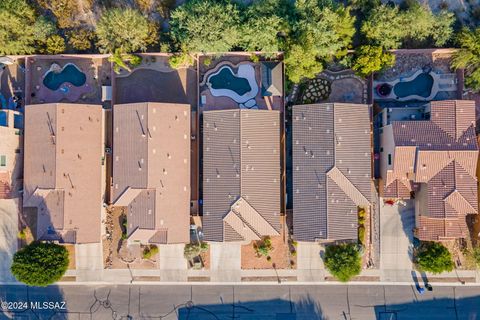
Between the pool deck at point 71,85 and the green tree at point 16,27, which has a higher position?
the green tree at point 16,27

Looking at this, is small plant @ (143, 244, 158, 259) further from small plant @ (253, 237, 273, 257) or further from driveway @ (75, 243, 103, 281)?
small plant @ (253, 237, 273, 257)

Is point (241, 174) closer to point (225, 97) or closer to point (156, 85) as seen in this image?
point (225, 97)

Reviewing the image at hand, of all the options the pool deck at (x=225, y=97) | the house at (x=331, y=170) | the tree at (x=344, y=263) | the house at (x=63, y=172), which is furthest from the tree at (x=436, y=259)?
the house at (x=63, y=172)

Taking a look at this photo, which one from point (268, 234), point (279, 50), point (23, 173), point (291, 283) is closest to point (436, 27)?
point (279, 50)

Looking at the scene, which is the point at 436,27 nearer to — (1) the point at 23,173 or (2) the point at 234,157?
(2) the point at 234,157

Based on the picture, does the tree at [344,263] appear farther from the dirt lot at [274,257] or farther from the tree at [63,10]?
the tree at [63,10]

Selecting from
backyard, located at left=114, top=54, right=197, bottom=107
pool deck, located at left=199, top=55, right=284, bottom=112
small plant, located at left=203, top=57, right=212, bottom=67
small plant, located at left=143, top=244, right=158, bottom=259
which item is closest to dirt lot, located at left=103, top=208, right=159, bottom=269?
small plant, located at left=143, top=244, right=158, bottom=259
